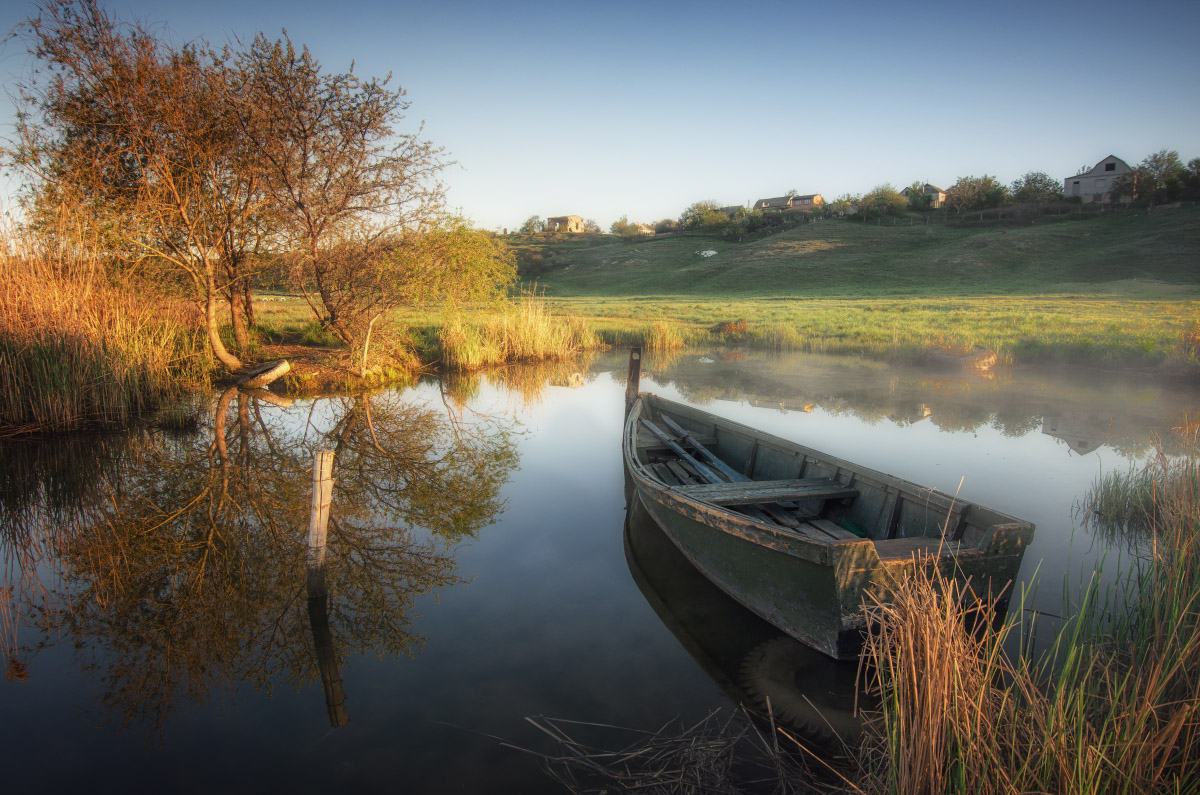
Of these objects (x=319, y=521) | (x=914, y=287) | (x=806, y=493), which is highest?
(x=914, y=287)

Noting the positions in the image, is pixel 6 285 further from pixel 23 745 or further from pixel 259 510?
pixel 23 745

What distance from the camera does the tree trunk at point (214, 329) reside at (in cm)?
1305

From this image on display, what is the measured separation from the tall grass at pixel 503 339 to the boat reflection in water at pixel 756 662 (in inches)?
510

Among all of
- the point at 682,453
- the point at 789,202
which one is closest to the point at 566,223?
the point at 789,202

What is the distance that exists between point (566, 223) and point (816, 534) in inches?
4455

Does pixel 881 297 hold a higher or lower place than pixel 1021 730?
higher

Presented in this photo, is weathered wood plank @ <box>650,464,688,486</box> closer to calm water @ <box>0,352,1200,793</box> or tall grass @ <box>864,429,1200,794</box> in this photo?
calm water @ <box>0,352,1200,793</box>

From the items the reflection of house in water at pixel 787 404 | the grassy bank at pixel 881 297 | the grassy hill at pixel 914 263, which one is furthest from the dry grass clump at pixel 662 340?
the grassy hill at pixel 914 263

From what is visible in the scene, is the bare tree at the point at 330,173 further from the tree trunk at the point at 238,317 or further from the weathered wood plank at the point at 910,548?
the weathered wood plank at the point at 910,548

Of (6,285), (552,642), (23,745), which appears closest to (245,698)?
(23,745)

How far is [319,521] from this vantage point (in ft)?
16.2

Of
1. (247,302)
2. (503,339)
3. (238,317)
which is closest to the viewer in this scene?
(238,317)

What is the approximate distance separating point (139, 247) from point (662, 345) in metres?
15.8

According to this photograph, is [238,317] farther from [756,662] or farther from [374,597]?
[756,662]
